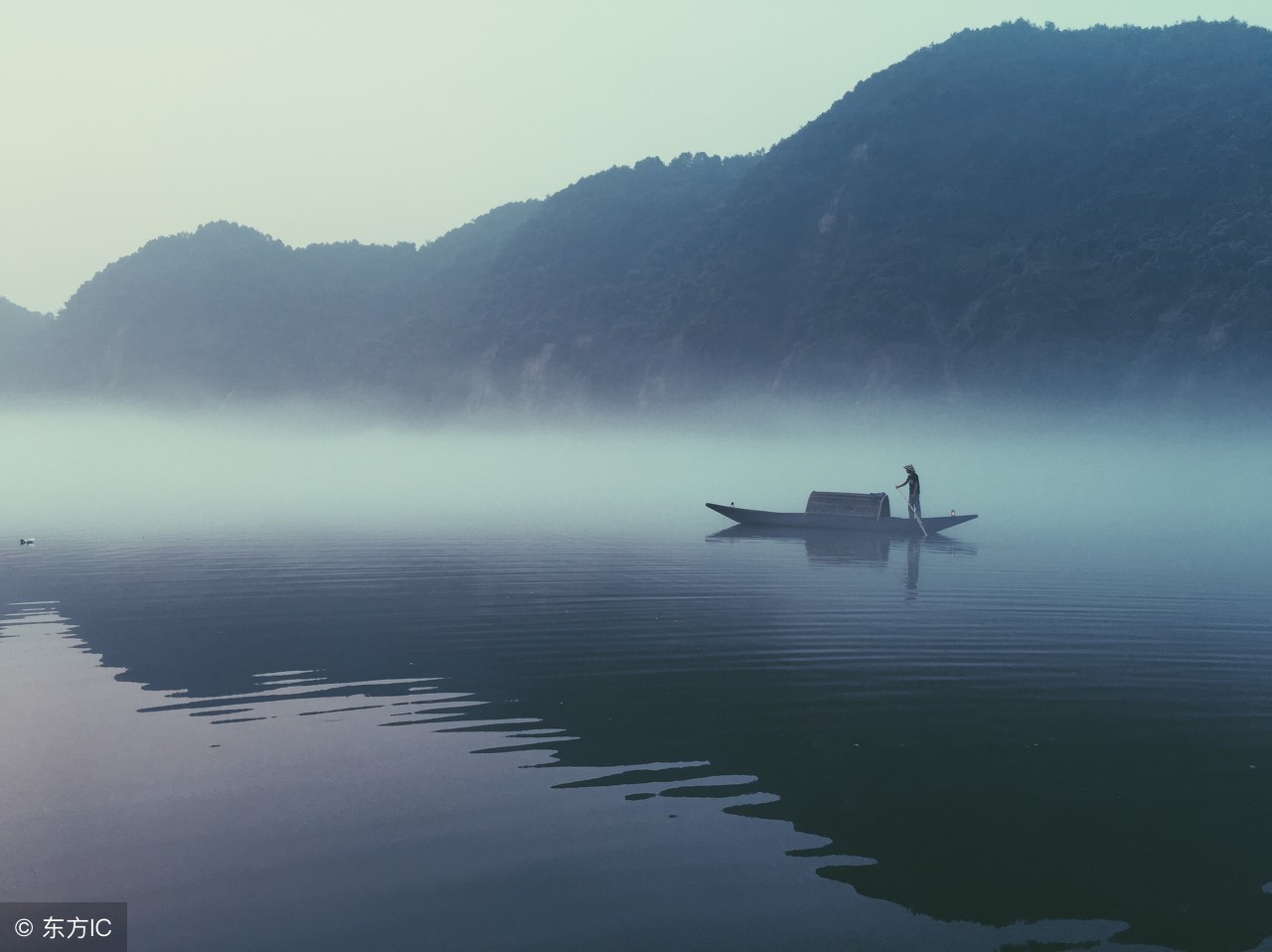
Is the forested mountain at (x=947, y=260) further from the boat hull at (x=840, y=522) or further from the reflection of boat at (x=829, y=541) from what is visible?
the reflection of boat at (x=829, y=541)

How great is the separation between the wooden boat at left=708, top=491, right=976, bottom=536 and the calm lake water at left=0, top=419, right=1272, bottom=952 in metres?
21.5

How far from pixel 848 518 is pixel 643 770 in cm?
3964

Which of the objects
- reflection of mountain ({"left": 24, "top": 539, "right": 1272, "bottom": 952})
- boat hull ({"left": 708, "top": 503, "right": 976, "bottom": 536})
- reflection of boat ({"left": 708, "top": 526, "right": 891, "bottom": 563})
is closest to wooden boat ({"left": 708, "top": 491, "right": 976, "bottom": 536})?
boat hull ({"left": 708, "top": 503, "right": 976, "bottom": 536})

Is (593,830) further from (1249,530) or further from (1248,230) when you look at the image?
(1248,230)

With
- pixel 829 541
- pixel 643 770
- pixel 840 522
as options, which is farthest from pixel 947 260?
pixel 643 770

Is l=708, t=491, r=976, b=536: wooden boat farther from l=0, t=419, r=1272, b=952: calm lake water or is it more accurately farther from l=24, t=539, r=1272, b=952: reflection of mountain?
l=0, t=419, r=1272, b=952: calm lake water

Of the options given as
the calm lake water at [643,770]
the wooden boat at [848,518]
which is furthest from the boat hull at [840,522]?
the calm lake water at [643,770]

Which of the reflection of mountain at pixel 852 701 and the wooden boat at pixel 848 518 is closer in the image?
the reflection of mountain at pixel 852 701

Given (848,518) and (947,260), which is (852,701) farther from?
(947,260)

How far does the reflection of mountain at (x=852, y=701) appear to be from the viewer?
35.4 feet

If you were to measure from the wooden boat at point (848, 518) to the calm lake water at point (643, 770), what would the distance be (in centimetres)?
2154

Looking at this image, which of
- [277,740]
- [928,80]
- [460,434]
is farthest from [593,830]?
[928,80]

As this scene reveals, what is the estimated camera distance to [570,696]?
17.7 metres

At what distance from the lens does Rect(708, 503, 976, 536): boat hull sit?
51.0 m
